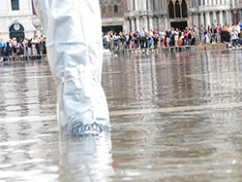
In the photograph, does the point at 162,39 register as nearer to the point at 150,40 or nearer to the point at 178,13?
the point at 150,40

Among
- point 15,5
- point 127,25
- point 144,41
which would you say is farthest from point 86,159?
point 127,25

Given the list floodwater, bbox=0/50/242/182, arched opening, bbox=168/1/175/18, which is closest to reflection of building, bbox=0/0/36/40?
arched opening, bbox=168/1/175/18

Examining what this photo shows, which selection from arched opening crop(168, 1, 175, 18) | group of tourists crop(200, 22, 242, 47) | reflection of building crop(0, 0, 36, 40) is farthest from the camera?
arched opening crop(168, 1, 175, 18)

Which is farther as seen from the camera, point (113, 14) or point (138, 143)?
point (113, 14)

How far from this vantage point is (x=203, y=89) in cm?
1334

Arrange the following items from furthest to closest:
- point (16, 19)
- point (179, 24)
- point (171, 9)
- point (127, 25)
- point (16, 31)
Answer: point (171, 9), point (179, 24), point (127, 25), point (16, 31), point (16, 19)

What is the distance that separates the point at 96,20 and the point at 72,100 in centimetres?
76

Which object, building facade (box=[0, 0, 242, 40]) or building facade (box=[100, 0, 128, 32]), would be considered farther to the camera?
building facade (box=[100, 0, 128, 32])

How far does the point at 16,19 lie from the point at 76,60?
66228 millimetres

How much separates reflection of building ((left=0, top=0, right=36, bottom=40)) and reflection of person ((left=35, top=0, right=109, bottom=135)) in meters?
65.5

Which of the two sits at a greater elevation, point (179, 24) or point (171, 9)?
point (171, 9)

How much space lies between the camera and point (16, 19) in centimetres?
7331

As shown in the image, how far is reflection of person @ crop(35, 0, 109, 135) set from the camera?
7.74 metres

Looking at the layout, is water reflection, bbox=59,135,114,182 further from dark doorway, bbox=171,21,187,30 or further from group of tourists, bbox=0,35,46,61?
dark doorway, bbox=171,21,187,30
